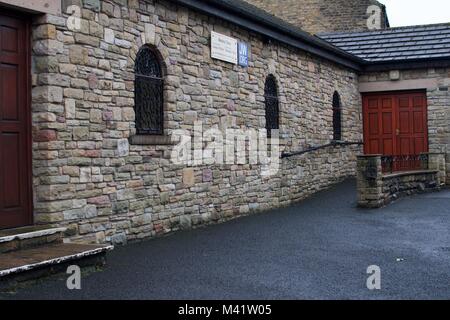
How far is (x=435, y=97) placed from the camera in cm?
1628

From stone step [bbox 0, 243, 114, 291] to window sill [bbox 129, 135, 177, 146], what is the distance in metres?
2.00

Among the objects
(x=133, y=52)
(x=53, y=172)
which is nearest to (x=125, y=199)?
(x=53, y=172)

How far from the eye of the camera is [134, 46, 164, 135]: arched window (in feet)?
27.3

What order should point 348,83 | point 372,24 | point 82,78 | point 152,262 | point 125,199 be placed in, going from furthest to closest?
point 372,24
point 348,83
point 125,199
point 82,78
point 152,262

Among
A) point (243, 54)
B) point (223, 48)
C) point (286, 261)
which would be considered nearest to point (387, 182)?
point (243, 54)

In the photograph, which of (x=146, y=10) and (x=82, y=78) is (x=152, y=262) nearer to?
(x=82, y=78)

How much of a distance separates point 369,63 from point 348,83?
1.06 m

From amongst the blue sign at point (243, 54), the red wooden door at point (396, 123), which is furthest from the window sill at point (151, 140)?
the red wooden door at point (396, 123)

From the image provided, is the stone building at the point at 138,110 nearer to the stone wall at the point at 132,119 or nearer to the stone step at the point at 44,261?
the stone wall at the point at 132,119

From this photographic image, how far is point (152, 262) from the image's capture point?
263 inches

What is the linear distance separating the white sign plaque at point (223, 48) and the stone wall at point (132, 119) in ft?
0.52

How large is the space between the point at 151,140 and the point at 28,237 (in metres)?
2.64

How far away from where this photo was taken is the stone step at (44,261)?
5.20 meters
